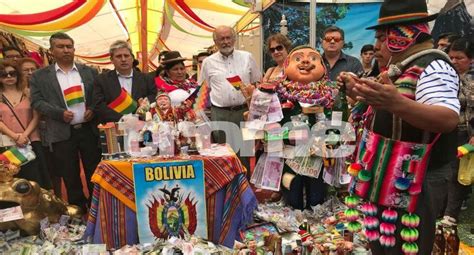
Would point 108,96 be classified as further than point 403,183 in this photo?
Yes

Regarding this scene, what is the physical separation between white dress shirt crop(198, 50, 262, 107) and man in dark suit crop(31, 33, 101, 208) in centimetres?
119

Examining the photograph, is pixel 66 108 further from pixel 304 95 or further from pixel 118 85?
pixel 304 95

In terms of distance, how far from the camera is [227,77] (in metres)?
4.14

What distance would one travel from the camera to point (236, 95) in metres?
4.13

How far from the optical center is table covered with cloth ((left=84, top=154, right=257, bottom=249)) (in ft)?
8.98

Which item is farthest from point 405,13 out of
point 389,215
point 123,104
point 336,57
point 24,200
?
point 24,200

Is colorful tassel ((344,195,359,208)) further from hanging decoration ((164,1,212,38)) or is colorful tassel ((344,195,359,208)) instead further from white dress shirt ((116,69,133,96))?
hanging decoration ((164,1,212,38))

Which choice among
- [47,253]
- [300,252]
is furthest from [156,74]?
[300,252]

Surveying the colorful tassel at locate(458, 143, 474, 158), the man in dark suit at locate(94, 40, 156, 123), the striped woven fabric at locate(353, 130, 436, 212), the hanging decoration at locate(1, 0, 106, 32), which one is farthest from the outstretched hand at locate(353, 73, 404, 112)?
the hanging decoration at locate(1, 0, 106, 32)

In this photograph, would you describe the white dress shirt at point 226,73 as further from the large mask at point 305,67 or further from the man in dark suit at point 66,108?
the man in dark suit at point 66,108

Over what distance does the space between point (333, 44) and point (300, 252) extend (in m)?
2.19

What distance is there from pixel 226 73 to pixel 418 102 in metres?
2.98

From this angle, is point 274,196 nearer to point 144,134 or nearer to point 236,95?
point 236,95

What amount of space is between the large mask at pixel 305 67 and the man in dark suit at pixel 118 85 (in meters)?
1.28
